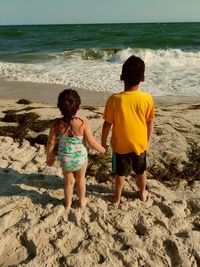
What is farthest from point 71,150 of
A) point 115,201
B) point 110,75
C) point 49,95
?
point 110,75

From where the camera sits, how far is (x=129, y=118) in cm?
325

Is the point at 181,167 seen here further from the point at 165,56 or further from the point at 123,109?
the point at 165,56

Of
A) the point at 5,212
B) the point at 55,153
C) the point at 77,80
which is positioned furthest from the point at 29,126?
the point at 77,80

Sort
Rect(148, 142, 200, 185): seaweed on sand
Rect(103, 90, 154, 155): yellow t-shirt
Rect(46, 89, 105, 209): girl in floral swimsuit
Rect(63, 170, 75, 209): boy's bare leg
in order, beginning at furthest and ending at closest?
Rect(148, 142, 200, 185): seaweed on sand → Rect(63, 170, 75, 209): boy's bare leg → Rect(103, 90, 154, 155): yellow t-shirt → Rect(46, 89, 105, 209): girl in floral swimsuit

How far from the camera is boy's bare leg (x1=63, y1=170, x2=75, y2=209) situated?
134 inches

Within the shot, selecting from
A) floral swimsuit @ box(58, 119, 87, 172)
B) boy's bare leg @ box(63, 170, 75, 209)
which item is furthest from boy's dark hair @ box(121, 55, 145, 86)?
boy's bare leg @ box(63, 170, 75, 209)

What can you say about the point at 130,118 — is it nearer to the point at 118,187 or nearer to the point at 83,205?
the point at 118,187

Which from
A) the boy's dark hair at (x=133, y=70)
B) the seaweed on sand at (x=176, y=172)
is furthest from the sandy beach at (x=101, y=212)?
the boy's dark hair at (x=133, y=70)

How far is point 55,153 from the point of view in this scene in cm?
500

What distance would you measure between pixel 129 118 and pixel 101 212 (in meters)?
0.98

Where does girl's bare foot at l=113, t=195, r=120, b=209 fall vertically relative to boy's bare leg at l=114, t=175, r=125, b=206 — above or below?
below

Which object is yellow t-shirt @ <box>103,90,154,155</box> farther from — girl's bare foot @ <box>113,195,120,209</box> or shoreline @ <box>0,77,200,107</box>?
shoreline @ <box>0,77,200,107</box>

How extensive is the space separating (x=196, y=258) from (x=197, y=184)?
1.37 metres

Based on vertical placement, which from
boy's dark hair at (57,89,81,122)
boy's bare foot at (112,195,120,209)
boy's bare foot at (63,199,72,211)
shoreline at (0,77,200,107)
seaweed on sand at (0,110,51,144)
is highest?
boy's dark hair at (57,89,81,122)
